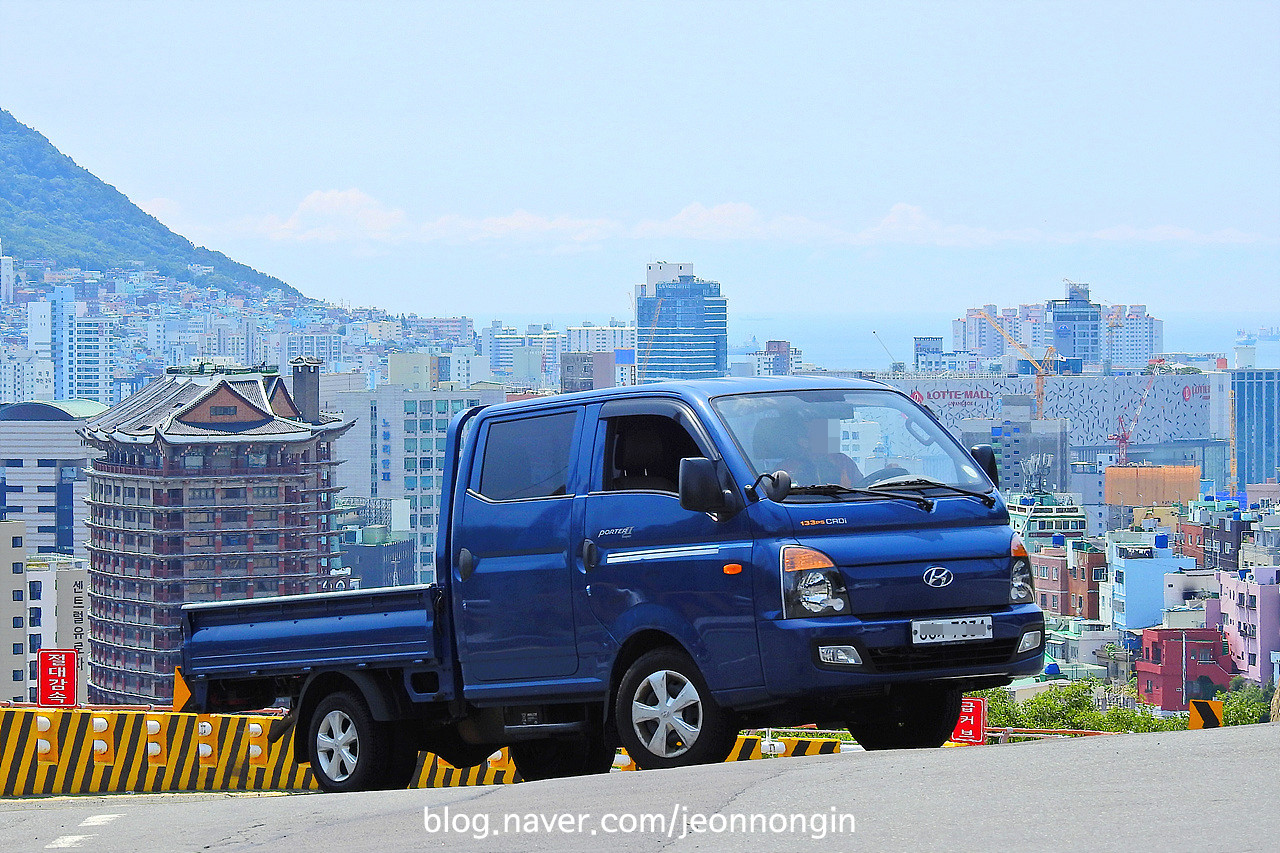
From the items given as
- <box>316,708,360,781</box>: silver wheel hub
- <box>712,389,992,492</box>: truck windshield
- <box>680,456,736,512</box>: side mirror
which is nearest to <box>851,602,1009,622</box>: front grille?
<box>712,389,992,492</box>: truck windshield

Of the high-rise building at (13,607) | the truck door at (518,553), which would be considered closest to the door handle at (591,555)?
the truck door at (518,553)

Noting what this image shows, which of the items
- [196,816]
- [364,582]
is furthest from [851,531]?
[364,582]

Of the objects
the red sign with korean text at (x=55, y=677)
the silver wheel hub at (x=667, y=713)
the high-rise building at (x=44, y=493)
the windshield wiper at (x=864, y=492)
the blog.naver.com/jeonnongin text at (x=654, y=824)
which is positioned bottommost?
the high-rise building at (x=44, y=493)

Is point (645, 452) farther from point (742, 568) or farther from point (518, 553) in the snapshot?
point (742, 568)

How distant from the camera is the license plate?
8.77 metres

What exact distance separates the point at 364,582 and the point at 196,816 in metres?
174

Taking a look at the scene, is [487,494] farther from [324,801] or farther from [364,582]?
[364,582]

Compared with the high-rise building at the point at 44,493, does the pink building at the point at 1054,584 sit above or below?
below

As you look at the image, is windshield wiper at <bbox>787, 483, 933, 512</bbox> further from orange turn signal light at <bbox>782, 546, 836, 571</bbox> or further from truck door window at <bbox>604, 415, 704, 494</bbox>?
truck door window at <bbox>604, 415, 704, 494</bbox>

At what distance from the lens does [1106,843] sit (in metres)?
6.53

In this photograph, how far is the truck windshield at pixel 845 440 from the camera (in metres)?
9.09

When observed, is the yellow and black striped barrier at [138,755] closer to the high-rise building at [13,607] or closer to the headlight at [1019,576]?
the headlight at [1019,576]

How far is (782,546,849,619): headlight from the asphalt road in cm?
76

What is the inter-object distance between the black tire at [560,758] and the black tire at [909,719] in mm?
1713
